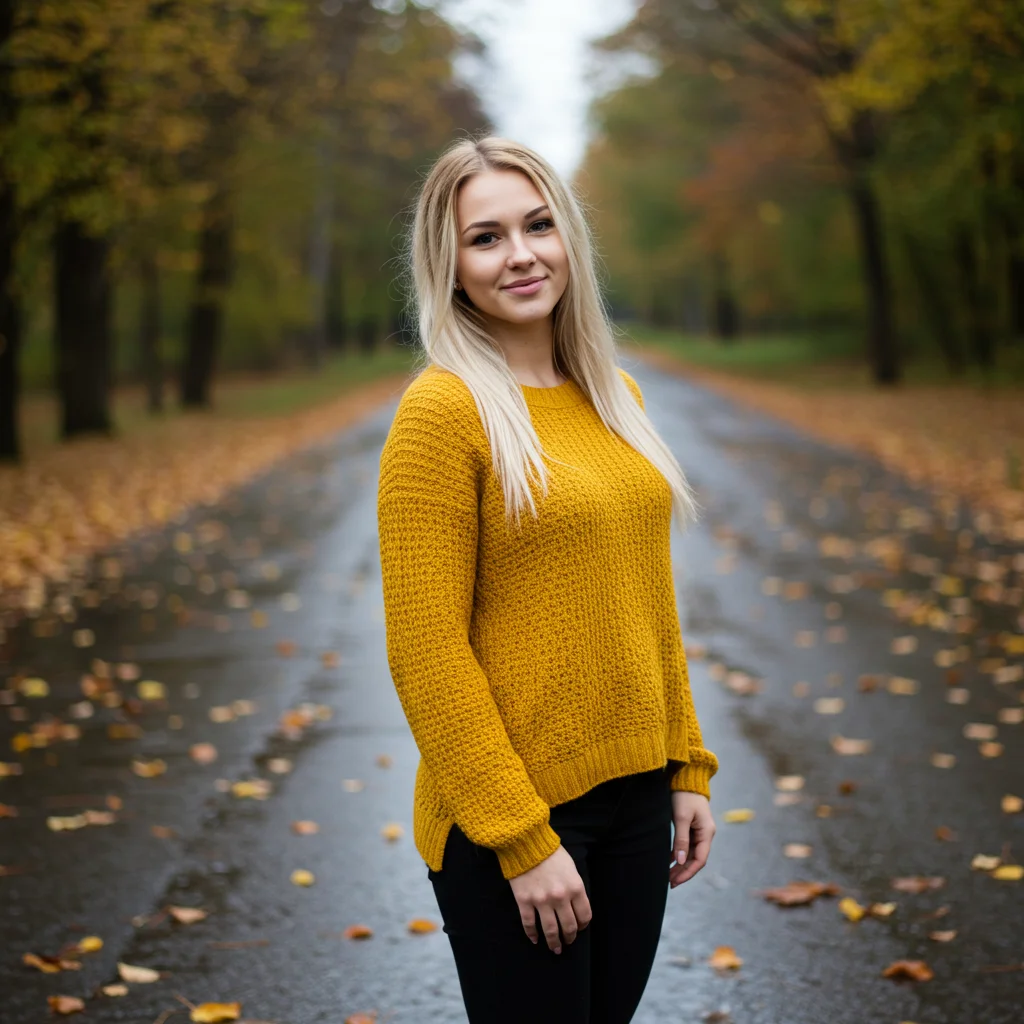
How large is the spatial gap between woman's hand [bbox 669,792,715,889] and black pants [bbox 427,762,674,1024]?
0.07 metres

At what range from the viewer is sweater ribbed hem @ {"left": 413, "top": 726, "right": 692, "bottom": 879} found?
6.78ft

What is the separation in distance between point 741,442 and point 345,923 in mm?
15907

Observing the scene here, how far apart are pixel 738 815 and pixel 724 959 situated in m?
1.23

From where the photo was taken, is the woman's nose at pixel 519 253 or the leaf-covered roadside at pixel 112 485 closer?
the woman's nose at pixel 519 253

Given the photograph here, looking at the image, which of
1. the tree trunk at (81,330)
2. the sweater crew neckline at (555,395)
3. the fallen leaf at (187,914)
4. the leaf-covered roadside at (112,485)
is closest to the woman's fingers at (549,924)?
the sweater crew neckline at (555,395)

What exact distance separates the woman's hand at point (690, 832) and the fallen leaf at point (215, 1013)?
5.76ft

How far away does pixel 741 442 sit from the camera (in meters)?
19.5

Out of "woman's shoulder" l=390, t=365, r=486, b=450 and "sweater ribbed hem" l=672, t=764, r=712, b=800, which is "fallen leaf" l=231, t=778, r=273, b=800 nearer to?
"sweater ribbed hem" l=672, t=764, r=712, b=800

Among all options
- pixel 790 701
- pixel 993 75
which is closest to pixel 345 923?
pixel 790 701

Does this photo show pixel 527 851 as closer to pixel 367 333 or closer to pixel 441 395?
pixel 441 395

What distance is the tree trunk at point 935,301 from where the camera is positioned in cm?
3142

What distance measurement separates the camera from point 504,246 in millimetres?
2299

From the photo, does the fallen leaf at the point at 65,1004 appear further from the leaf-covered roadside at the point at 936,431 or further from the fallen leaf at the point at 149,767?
the leaf-covered roadside at the point at 936,431

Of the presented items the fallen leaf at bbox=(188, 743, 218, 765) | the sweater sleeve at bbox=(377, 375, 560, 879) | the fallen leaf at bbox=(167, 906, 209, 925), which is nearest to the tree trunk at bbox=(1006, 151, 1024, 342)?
the fallen leaf at bbox=(188, 743, 218, 765)
